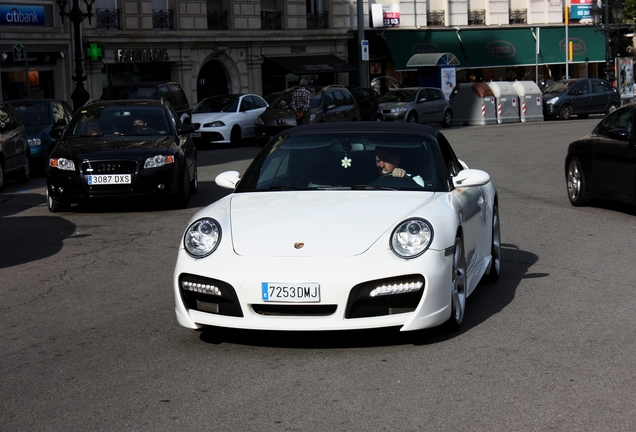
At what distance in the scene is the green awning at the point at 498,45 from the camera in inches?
1913

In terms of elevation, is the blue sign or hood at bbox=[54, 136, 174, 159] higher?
the blue sign

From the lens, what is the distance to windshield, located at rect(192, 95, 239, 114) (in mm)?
29502

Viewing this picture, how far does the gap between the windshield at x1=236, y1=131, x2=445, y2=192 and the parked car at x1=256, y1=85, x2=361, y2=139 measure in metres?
19.9

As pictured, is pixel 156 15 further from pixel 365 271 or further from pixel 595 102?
pixel 365 271

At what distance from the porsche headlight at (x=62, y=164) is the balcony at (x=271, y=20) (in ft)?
106

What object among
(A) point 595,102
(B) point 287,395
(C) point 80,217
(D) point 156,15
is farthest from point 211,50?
(B) point 287,395

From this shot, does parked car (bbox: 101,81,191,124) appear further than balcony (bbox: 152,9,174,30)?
No

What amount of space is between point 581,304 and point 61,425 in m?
3.99

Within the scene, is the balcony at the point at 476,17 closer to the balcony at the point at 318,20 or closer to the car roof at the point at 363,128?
the balcony at the point at 318,20

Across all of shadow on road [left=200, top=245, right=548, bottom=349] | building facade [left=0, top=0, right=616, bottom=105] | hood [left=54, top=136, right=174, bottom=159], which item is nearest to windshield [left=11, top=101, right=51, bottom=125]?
hood [left=54, top=136, right=174, bottom=159]

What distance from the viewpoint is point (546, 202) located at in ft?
45.0

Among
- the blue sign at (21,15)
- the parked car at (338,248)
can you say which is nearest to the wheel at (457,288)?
the parked car at (338,248)

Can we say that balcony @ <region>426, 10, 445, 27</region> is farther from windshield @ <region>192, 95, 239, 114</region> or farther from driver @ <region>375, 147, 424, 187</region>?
driver @ <region>375, 147, 424, 187</region>

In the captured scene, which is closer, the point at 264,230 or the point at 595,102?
the point at 264,230
